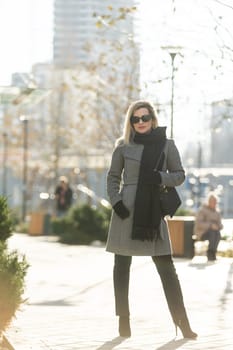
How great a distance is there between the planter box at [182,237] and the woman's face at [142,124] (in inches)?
559

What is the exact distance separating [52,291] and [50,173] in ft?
210

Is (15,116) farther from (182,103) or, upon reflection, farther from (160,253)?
(160,253)

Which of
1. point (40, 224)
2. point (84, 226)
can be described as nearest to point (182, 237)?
point (84, 226)

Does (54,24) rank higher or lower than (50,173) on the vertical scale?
higher

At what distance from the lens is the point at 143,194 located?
360 inches

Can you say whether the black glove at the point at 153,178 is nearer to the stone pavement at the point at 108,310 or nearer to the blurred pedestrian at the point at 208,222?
the stone pavement at the point at 108,310

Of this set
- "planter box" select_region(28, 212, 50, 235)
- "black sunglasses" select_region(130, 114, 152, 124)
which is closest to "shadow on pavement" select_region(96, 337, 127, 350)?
"black sunglasses" select_region(130, 114, 152, 124)

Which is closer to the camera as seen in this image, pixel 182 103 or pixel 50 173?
pixel 182 103

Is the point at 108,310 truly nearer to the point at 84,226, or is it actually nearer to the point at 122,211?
the point at 122,211

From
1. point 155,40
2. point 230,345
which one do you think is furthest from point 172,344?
point 155,40

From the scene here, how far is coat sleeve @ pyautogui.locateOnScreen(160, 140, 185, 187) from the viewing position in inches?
360

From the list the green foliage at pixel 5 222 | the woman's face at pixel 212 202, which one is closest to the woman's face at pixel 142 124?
the green foliage at pixel 5 222

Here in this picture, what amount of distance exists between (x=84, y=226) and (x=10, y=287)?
22.4m

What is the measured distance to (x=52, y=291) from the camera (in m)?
14.5
